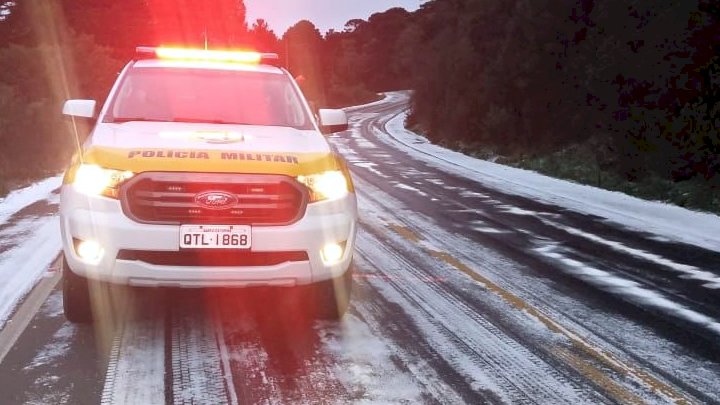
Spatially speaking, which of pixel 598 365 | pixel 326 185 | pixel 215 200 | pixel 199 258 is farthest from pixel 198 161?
pixel 598 365

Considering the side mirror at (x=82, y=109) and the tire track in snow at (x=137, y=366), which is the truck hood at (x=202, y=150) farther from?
the tire track in snow at (x=137, y=366)

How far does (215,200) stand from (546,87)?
55.4 ft

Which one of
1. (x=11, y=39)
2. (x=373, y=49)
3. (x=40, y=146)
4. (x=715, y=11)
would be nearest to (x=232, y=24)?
(x=373, y=49)

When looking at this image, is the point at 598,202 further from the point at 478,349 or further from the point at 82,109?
the point at 82,109

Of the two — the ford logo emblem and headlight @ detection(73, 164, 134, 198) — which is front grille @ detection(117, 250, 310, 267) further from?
headlight @ detection(73, 164, 134, 198)

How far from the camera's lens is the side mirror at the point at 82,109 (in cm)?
605

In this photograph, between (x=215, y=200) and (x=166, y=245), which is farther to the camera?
(x=215, y=200)

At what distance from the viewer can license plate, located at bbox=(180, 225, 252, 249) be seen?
4.62 m

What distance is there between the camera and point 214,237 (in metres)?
4.65

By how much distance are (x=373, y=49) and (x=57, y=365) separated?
3982 inches

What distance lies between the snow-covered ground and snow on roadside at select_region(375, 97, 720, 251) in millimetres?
7069

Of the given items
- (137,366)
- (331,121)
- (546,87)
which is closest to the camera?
(137,366)

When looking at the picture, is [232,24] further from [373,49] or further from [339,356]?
[339,356]

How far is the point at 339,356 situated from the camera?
4637mm
